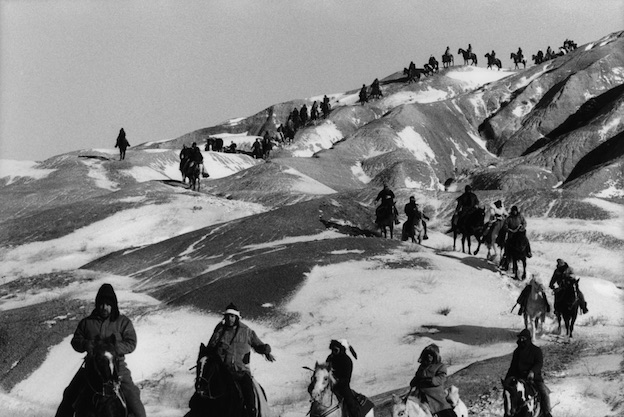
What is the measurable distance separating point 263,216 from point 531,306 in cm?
1970

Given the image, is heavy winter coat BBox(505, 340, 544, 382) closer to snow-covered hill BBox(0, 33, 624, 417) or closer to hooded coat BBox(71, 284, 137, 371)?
snow-covered hill BBox(0, 33, 624, 417)

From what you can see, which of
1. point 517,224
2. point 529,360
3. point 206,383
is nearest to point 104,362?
point 206,383

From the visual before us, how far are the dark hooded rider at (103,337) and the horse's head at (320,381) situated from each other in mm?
2233

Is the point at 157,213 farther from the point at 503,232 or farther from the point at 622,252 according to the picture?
the point at 622,252

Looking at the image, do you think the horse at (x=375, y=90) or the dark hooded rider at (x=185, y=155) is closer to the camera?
the dark hooded rider at (x=185, y=155)

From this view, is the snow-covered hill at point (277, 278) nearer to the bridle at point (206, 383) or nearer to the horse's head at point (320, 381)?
the horse's head at point (320, 381)

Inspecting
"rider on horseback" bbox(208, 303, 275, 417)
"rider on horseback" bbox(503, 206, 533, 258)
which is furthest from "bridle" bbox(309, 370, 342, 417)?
"rider on horseback" bbox(503, 206, 533, 258)

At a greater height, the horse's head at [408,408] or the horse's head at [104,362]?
the horse's head at [104,362]

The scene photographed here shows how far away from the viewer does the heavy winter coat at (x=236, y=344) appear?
11.3 m

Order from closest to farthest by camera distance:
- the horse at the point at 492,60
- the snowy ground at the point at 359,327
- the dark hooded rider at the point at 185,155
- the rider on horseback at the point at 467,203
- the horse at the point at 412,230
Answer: the snowy ground at the point at 359,327, the rider on horseback at the point at 467,203, the horse at the point at 412,230, the dark hooded rider at the point at 185,155, the horse at the point at 492,60

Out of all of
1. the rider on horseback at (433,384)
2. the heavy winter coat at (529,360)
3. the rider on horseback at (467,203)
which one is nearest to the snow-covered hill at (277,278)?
the rider on horseback at (467,203)

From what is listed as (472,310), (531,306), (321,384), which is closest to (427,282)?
(472,310)

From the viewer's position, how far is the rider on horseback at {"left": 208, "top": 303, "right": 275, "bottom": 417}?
11117 millimetres

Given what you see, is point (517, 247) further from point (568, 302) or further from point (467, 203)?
point (568, 302)
